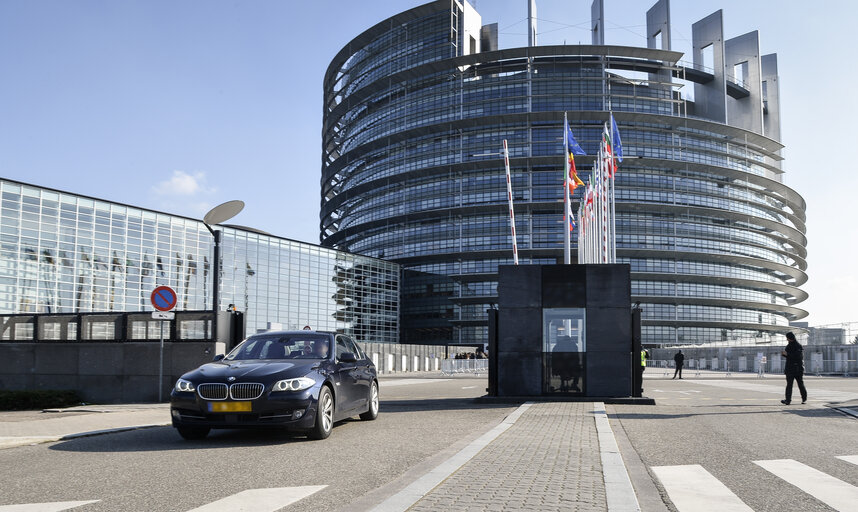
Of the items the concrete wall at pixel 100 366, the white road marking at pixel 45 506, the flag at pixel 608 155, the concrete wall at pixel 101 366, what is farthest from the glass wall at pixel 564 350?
the flag at pixel 608 155

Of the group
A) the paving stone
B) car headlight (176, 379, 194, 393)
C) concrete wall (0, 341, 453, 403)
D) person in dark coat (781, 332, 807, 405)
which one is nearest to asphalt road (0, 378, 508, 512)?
the paving stone

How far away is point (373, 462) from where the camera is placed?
25.4ft

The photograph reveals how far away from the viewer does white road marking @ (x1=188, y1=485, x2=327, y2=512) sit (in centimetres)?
545

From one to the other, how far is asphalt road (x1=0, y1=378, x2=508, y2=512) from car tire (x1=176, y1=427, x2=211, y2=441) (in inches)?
5.9

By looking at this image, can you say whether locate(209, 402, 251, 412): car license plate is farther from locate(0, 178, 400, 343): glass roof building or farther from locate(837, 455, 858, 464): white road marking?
locate(0, 178, 400, 343): glass roof building

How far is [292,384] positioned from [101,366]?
39.6ft

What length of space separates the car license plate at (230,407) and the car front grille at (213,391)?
0.09 metres

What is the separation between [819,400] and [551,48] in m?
73.6

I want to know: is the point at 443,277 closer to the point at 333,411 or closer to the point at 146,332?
the point at 146,332

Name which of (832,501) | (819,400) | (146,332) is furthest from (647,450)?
(146,332)

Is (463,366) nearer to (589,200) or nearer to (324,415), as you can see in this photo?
(589,200)

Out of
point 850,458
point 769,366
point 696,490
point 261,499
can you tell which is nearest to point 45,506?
point 261,499

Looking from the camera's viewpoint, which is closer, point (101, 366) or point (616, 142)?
point (101, 366)

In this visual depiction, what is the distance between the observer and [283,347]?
1100 centimetres
